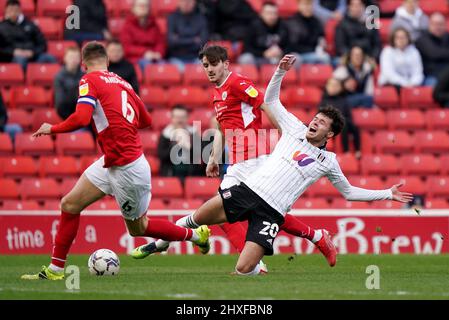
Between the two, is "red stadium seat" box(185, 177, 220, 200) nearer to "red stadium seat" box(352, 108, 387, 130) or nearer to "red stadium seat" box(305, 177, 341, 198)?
"red stadium seat" box(305, 177, 341, 198)

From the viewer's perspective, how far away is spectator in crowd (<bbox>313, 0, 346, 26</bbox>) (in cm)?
1908

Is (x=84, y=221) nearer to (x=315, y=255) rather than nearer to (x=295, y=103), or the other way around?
(x=315, y=255)

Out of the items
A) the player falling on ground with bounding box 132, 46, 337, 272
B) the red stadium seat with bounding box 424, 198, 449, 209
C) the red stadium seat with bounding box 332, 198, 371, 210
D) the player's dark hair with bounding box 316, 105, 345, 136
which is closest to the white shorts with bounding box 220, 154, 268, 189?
the player falling on ground with bounding box 132, 46, 337, 272

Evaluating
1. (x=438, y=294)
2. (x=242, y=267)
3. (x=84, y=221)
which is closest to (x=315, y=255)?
(x=84, y=221)

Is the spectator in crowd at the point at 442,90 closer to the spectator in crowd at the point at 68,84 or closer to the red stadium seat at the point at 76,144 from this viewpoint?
the red stadium seat at the point at 76,144

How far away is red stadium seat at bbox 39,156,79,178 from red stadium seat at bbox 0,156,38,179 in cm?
16

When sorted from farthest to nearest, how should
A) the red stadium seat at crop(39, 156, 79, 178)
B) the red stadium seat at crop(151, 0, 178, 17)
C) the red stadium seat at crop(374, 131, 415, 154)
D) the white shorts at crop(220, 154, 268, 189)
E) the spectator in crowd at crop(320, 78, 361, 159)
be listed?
the red stadium seat at crop(151, 0, 178, 17)
the red stadium seat at crop(374, 131, 415, 154)
the spectator in crowd at crop(320, 78, 361, 159)
the red stadium seat at crop(39, 156, 79, 178)
the white shorts at crop(220, 154, 268, 189)

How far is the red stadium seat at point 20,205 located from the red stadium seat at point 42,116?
1.57m

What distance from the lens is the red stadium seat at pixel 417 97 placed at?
58.7ft

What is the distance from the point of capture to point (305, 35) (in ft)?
59.4

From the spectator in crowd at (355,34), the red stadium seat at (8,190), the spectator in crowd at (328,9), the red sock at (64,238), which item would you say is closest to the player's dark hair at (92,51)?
the red sock at (64,238)

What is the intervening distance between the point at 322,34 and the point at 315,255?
5.45 metres

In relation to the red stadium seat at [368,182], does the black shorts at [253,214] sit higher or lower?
higher

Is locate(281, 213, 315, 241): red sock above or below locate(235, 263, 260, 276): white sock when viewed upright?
above
